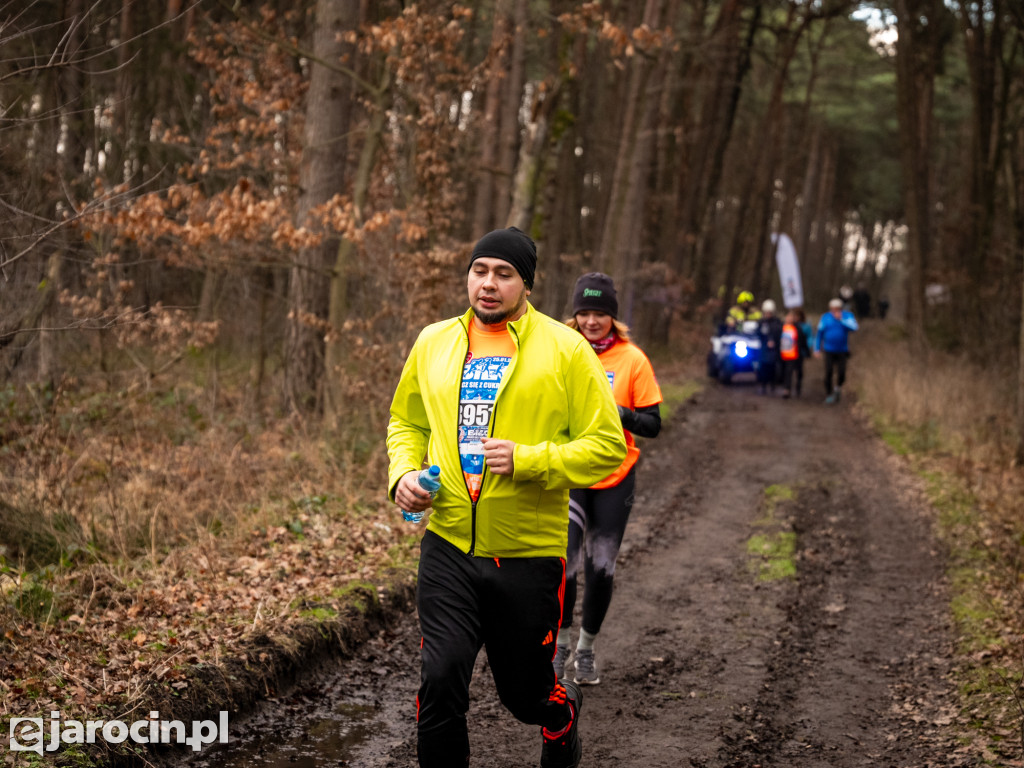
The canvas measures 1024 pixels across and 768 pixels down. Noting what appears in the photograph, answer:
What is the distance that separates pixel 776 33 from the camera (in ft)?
95.2

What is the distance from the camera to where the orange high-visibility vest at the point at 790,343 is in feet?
69.3

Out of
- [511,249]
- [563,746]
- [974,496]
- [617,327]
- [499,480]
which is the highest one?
[511,249]

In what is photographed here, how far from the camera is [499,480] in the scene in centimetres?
386

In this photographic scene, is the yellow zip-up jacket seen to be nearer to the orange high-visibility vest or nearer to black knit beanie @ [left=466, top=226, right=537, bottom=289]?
black knit beanie @ [left=466, top=226, right=537, bottom=289]

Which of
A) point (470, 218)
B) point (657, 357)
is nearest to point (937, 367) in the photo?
point (657, 357)

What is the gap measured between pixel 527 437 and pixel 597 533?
206 centimetres

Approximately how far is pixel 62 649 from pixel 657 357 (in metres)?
22.2

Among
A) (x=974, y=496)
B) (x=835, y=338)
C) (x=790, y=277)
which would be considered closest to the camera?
(x=974, y=496)

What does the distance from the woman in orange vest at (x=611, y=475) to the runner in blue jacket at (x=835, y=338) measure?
47.6 feet

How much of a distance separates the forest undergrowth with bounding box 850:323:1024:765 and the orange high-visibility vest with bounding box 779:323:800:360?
1.67 m

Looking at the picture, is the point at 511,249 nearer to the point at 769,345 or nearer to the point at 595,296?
the point at 595,296

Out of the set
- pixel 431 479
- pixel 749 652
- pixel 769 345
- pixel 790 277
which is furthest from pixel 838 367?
pixel 431 479

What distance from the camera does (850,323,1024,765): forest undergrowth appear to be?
19.8ft

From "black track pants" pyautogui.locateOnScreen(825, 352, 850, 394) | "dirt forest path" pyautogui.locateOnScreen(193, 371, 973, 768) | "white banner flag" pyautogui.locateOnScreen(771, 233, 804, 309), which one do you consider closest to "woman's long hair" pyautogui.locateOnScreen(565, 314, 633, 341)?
"dirt forest path" pyautogui.locateOnScreen(193, 371, 973, 768)
